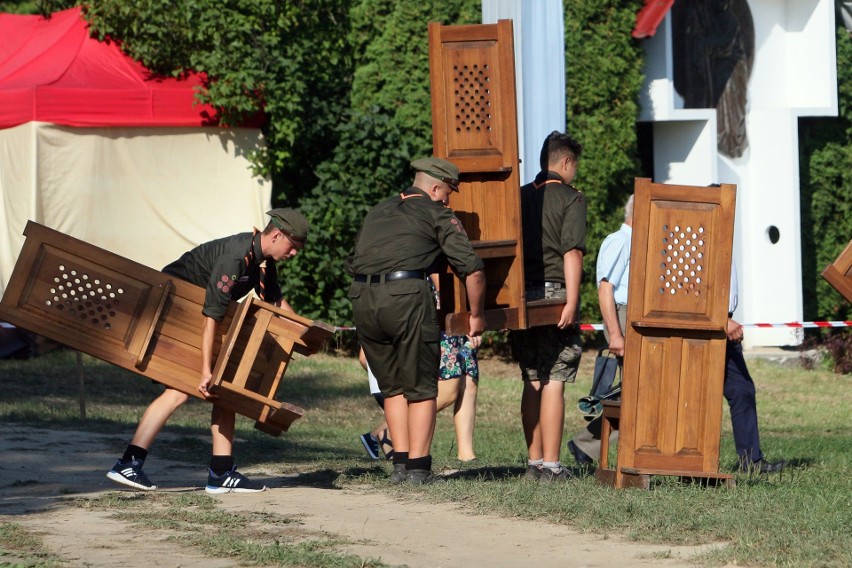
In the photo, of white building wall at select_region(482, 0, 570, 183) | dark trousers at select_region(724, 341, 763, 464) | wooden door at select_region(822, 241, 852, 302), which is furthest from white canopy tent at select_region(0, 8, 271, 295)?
wooden door at select_region(822, 241, 852, 302)

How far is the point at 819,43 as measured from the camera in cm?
1791

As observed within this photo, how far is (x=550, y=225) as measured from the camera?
25.0 ft

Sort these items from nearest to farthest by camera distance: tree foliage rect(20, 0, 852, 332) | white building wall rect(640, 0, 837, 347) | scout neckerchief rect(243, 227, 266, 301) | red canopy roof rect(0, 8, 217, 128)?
scout neckerchief rect(243, 227, 266, 301) < red canopy roof rect(0, 8, 217, 128) < tree foliage rect(20, 0, 852, 332) < white building wall rect(640, 0, 837, 347)

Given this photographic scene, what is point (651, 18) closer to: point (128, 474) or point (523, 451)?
point (523, 451)

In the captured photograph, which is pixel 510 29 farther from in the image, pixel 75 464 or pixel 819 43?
pixel 819 43

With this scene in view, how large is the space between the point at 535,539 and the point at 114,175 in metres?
10.7

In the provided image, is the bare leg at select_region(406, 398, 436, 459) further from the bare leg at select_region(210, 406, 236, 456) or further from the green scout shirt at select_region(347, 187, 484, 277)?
the bare leg at select_region(210, 406, 236, 456)

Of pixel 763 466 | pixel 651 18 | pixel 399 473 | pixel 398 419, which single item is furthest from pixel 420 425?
pixel 651 18

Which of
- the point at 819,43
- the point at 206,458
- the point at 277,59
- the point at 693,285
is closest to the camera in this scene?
the point at 693,285

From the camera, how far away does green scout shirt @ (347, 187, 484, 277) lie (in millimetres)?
7137

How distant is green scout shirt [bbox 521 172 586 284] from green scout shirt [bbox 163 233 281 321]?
1460 mm

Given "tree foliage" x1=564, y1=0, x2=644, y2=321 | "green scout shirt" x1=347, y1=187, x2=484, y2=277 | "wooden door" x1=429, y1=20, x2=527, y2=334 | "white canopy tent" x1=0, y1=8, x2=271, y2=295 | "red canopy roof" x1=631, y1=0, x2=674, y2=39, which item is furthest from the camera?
"red canopy roof" x1=631, y1=0, x2=674, y2=39

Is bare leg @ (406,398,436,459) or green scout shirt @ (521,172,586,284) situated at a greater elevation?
green scout shirt @ (521,172,586,284)

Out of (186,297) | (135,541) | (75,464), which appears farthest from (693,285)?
(75,464)
